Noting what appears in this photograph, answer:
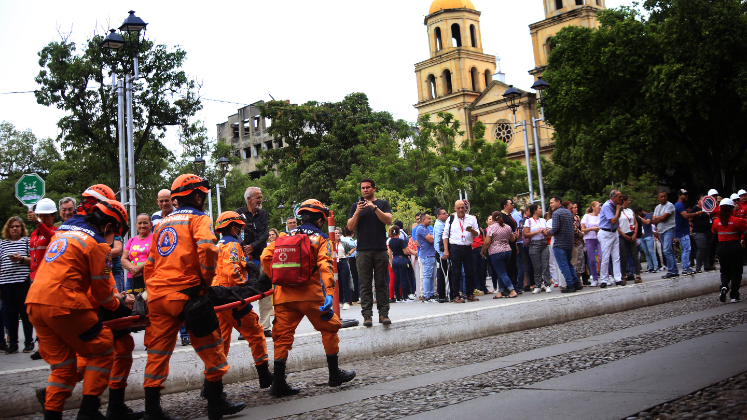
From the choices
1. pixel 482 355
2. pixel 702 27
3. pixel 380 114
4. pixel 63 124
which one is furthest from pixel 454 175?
pixel 482 355

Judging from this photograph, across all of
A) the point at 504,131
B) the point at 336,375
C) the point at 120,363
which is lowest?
the point at 336,375

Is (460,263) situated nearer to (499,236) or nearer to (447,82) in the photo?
(499,236)

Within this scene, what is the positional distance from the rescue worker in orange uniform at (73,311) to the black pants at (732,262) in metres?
10.1

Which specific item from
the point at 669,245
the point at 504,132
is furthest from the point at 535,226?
the point at 504,132

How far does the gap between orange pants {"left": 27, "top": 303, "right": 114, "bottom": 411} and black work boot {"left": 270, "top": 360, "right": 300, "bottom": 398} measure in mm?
1556

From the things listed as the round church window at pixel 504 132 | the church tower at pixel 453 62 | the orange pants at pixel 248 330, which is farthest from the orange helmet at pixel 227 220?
the church tower at pixel 453 62

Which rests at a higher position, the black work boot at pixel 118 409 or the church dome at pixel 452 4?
the church dome at pixel 452 4

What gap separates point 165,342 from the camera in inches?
211

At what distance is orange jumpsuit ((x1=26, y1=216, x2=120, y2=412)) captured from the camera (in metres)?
5.10

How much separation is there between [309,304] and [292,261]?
463 millimetres

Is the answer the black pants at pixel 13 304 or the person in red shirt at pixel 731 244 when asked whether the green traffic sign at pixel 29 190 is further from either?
the person in red shirt at pixel 731 244

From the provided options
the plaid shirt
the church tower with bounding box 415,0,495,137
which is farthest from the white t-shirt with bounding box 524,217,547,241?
the church tower with bounding box 415,0,495,137

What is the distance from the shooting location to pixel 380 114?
1826 inches

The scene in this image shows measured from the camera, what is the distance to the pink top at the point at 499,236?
13516 mm
